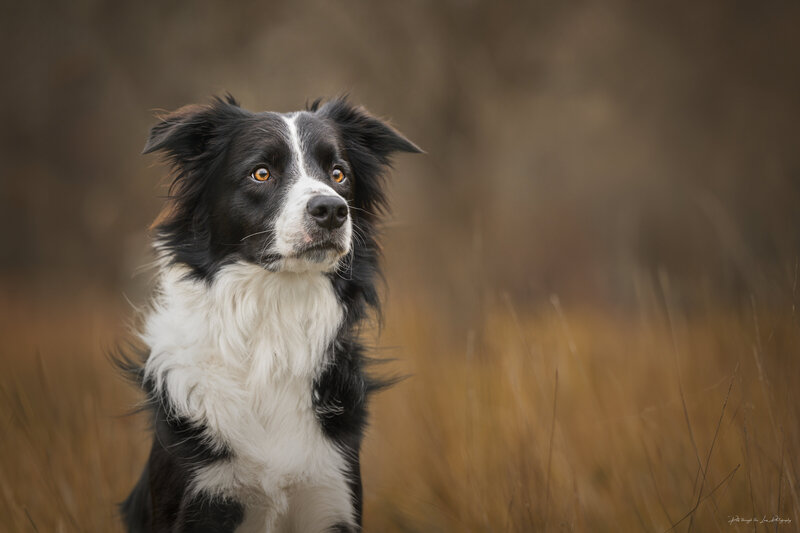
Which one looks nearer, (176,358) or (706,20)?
(176,358)

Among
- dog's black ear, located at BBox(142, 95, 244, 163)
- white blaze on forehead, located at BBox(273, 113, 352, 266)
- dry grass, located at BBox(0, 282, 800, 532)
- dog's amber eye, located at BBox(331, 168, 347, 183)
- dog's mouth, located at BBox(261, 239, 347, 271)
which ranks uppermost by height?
dog's black ear, located at BBox(142, 95, 244, 163)

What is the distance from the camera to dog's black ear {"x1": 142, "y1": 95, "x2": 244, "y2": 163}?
9.34 feet

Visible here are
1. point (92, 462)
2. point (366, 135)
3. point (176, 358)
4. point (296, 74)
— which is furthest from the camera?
point (296, 74)

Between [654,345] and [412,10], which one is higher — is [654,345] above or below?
below

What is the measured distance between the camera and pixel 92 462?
3.77 meters

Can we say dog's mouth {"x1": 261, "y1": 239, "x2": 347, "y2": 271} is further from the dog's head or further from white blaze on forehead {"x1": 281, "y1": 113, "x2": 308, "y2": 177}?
white blaze on forehead {"x1": 281, "y1": 113, "x2": 308, "y2": 177}

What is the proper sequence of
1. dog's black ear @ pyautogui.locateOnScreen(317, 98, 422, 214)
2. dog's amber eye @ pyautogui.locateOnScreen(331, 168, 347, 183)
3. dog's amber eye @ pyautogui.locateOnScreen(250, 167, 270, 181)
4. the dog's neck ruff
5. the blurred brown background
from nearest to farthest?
the dog's neck ruff, dog's amber eye @ pyautogui.locateOnScreen(250, 167, 270, 181), dog's amber eye @ pyautogui.locateOnScreen(331, 168, 347, 183), dog's black ear @ pyautogui.locateOnScreen(317, 98, 422, 214), the blurred brown background

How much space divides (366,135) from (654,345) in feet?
10.6

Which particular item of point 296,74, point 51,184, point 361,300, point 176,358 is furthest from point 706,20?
point 51,184

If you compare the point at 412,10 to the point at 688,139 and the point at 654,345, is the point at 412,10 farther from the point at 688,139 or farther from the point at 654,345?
the point at 688,139

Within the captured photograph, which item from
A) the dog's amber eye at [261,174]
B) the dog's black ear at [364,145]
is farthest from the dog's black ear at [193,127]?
the dog's black ear at [364,145]

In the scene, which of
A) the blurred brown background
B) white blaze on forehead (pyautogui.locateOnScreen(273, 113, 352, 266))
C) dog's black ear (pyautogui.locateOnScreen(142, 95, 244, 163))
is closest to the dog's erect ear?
dog's black ear (pyautogui.locateOnScreen(142, 95, 244, 163))

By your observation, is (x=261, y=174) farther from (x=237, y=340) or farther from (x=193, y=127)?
(x=237, y=340)

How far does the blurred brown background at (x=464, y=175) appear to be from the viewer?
3.69 m
